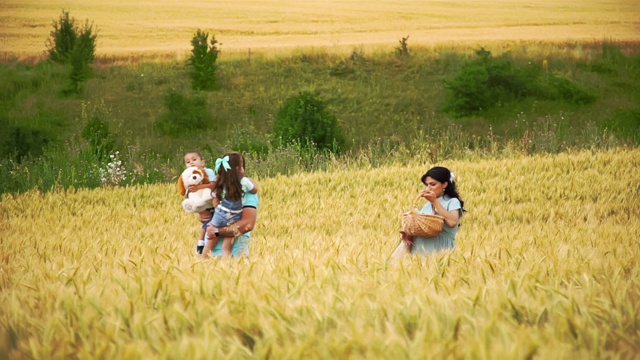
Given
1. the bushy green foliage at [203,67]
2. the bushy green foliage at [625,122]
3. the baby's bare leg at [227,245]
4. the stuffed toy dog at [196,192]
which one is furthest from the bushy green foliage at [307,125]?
the bushy green foliage at [203,67]

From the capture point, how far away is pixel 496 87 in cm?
2450

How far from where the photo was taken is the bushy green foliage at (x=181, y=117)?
22.5 m

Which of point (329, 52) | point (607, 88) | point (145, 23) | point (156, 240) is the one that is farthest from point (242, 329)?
point (145, 23)

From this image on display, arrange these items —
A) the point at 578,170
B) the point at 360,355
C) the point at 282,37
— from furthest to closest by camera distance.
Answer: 1. the point at 282,37
2. the point at 578,170
3. the point at 360,355

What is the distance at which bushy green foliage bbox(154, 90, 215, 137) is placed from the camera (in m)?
22.5

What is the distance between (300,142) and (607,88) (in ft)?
43.7

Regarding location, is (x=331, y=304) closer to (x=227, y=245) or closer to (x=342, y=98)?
(x=227, y=245)

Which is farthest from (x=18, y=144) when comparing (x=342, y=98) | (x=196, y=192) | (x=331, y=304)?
(x=331, y=304)

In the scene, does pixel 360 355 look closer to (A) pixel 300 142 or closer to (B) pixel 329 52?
(A) pixel 300 142

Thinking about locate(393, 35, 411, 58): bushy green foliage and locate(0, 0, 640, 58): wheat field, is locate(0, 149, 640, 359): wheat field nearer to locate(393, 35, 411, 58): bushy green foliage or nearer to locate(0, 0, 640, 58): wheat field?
locate(393, 35, 411, 58): bushy green foliage

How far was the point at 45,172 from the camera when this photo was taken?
480 inches

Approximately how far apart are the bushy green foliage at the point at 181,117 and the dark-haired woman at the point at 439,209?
1711cm

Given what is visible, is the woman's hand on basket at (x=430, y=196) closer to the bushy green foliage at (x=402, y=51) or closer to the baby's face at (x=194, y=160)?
the baby's face at (x=194, y=160)

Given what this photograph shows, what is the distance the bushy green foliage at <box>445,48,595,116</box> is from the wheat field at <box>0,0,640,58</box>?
4.23 meters
